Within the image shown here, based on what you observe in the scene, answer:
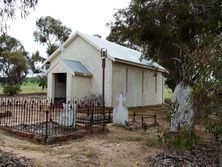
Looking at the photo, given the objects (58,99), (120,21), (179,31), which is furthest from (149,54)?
(58,99)

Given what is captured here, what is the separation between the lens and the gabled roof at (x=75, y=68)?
23.6 m

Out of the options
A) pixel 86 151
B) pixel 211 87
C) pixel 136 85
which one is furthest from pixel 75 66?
pixel 211 87

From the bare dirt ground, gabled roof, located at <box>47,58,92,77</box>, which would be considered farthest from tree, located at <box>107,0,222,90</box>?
gabled roof, located at <box>47,58,92,77</box>

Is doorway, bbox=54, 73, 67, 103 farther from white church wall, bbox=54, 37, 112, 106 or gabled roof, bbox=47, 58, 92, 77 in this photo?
gabled roof, bbox=47, 58, 92, 77

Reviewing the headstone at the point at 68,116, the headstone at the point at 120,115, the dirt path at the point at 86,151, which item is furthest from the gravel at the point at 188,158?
the headstone at the point at 120,115

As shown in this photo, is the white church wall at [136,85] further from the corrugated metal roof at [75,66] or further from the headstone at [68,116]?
the headstone at [68,116]

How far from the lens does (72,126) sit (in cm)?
1309

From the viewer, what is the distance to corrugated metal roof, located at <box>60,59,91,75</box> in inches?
937

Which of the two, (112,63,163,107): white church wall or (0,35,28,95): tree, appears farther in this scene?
(0,35,28,95): tree

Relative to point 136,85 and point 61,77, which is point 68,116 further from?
point 136,85

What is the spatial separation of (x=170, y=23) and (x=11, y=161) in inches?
340

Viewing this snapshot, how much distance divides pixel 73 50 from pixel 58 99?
3956 millimetres

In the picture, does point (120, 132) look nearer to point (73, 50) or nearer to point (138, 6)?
point (138, 6)

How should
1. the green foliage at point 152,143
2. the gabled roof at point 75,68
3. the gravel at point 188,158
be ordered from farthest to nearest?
the gabled roof at point 75,68 → the green foliage at point 152,143 → the gravel at point 188,158
